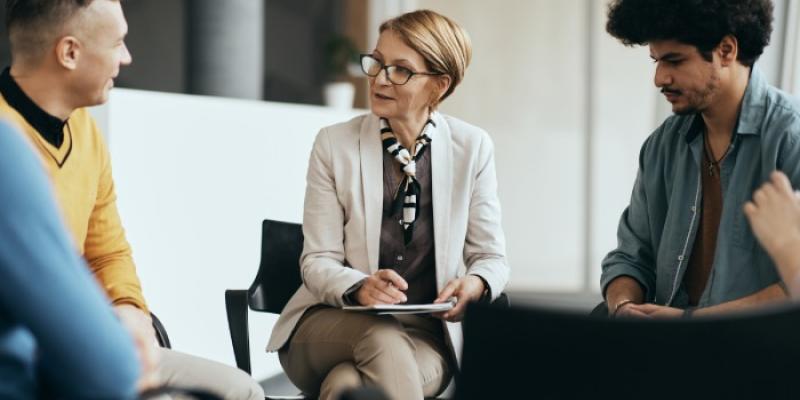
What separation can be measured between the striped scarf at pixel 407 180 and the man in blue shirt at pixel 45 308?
1342 mm

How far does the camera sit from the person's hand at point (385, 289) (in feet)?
7.17

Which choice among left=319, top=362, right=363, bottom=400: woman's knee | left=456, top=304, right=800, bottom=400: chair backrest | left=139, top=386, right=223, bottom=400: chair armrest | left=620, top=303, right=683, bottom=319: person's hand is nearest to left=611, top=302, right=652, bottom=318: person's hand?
left=620, top=303, right=683, bottom=319: person's hand

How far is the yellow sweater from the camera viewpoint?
76.2 inches

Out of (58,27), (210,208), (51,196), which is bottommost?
(210,208)

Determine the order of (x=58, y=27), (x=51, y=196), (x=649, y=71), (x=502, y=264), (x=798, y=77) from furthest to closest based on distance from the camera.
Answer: (x=649, y=71)
(x=798, y=77)
(x=502, y=264)
(x=58, y=27)
(x=51, y=196)

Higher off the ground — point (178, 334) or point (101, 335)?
point (101, 335)

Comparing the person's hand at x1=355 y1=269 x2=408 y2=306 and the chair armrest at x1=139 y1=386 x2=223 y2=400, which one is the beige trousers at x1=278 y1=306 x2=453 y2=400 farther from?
the chair armrest at x1=139 y1=386 x2=223 y2=400

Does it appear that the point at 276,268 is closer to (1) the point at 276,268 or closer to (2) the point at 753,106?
(1) the point at 276,268

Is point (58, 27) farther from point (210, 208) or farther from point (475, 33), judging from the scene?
point (475, 33)

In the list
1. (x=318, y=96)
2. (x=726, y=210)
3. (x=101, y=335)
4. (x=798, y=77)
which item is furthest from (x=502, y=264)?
(x=318, y=96)

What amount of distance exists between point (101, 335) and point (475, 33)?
5.99 m

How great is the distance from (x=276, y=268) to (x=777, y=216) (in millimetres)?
1384

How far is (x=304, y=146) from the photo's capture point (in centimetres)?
426

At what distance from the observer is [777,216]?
172 cm
